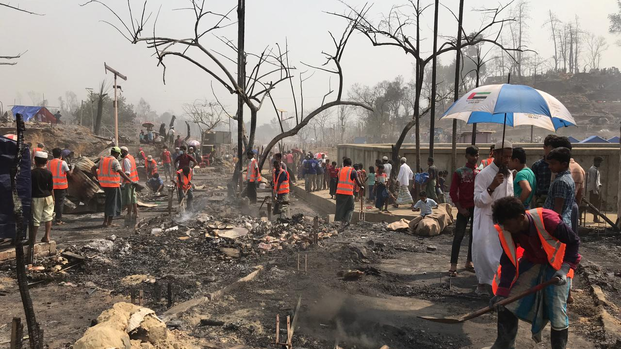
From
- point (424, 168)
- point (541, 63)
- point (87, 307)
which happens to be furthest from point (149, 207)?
point (541, 63)

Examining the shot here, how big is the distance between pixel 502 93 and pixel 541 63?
60.0 m

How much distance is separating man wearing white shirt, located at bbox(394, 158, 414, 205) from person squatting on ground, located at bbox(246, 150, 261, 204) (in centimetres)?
384

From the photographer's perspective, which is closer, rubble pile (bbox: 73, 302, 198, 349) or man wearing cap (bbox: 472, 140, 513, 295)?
rubble pile (bbox: 73, 302, 198, 349)

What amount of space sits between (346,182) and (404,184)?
10.6 ft

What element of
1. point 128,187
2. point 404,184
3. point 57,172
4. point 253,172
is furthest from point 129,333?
point 404,184

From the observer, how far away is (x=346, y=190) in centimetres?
1002

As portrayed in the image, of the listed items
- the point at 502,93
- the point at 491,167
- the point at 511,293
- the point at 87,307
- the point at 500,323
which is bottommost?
the point at 87,307

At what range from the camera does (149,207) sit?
13.1 m

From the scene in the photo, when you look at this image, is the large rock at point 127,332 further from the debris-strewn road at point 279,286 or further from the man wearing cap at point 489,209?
the man wearing cap at point 489,209

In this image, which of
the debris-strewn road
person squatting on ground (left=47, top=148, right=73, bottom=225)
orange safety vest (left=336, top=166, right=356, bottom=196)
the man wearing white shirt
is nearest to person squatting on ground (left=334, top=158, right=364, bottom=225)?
orange safety vest (left=336, top=166, right=356, bottom=196)

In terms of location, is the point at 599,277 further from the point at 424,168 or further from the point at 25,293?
the point at 424,168

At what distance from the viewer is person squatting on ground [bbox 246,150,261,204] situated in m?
12.1

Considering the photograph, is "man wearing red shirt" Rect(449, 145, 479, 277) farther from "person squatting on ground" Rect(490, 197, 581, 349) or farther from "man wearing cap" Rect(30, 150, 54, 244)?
"man wearing cap" Rect(30, 150, 54, 244)

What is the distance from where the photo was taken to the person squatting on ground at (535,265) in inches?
124
